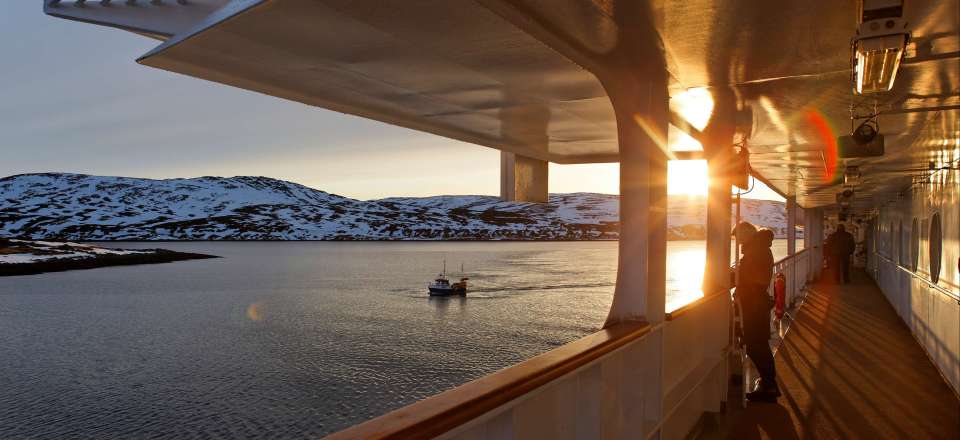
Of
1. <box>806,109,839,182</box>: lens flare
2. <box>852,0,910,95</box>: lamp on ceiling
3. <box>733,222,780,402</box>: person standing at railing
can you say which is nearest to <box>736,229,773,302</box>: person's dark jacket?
<box>733,222,780,402</box>: person standing at railing

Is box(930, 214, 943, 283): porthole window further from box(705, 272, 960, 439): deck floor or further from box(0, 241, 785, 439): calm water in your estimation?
box(0, 241, 785, 439): calm water

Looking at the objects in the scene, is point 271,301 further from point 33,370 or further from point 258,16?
point 258,16

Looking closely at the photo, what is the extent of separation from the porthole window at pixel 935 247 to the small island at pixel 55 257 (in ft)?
341

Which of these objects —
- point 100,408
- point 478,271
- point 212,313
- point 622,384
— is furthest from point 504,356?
point 478,271

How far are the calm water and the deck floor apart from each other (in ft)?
72.0

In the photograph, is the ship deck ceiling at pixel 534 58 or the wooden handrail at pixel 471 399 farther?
the ship deck ceiling at pixel 534 58

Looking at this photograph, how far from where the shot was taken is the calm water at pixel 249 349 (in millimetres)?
29578

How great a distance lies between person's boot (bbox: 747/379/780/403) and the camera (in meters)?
5.19

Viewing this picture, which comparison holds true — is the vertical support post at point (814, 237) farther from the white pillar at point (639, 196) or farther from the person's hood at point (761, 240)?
the white pillar at point (639, 196)

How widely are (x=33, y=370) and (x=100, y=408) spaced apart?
30.0ft

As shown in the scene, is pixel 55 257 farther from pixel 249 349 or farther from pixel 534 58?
pixel 534 58

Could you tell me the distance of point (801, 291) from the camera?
13.6 metres

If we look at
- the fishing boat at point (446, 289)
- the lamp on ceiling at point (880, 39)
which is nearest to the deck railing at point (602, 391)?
the lamp on ceiling at point (880, 39)

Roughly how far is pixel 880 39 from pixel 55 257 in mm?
115908
